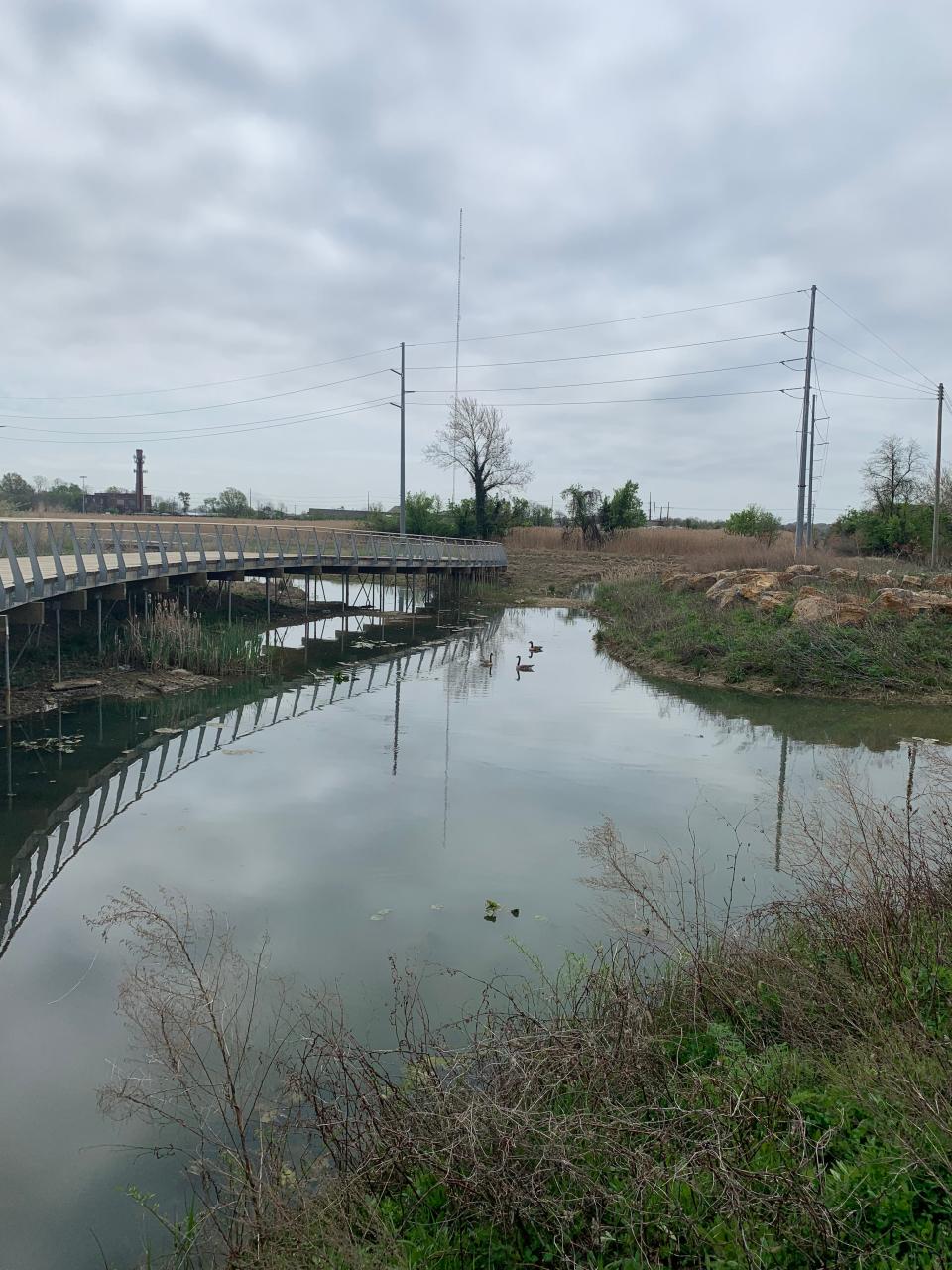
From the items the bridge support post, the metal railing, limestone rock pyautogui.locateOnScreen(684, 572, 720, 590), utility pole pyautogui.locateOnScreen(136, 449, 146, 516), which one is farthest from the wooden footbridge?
utility pole pyautogui.locateOnScreen(136, 449, 146, 516)

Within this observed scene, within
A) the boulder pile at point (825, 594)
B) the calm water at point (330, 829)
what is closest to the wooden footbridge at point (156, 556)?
the calm water at point (330, 829)

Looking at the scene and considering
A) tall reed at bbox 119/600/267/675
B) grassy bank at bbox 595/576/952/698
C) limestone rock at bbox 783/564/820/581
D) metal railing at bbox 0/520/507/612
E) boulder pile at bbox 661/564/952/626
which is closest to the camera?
metal railing at bbox 0/520/507/612

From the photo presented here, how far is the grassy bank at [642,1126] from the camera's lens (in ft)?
10.6

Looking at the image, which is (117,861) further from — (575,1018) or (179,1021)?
(575,1018)

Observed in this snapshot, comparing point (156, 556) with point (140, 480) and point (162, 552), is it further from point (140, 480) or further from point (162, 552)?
point (140, 480)

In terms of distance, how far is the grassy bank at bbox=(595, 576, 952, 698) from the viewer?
18203mm

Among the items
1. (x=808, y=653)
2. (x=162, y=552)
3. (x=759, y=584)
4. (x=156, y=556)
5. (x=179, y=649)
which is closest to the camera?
(x=808, y=653)

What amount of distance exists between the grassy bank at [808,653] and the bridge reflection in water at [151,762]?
18.7 feet

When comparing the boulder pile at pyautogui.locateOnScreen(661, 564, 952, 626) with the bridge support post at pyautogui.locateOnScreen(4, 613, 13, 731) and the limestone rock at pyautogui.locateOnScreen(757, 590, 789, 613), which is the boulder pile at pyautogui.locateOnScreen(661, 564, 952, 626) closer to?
the limestone rock at pyautogui.locateOnScreen(757, 590, 789, 613)

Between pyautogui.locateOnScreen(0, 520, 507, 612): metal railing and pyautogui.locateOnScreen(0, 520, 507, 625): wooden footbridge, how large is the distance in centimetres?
2

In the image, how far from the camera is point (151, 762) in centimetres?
1283

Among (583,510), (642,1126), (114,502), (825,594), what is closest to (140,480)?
(114,502)

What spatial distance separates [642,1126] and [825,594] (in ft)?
68.0

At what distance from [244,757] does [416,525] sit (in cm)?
4071
